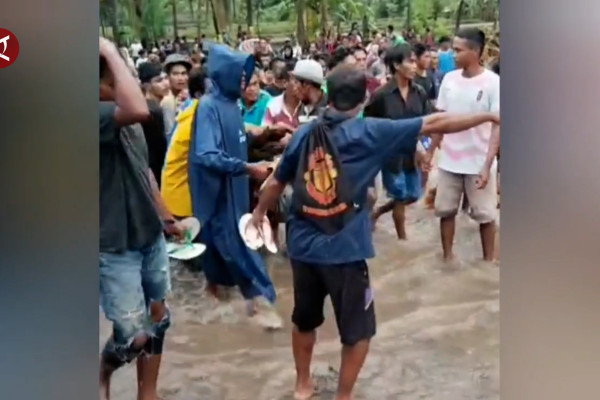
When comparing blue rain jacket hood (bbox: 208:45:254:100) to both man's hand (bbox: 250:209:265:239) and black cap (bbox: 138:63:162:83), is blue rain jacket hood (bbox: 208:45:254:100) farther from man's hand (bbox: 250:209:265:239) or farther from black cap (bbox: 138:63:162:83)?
man's hand (bbox: 250:209:265:239)

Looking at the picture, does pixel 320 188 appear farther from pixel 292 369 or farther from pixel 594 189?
pixel 594 189

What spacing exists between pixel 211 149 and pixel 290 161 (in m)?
0.23

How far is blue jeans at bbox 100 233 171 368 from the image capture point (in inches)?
79.8

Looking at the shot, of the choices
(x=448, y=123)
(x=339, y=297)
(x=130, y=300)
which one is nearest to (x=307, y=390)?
(x=339, y=297)

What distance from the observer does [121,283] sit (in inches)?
80.0

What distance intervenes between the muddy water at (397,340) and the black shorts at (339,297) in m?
0.02

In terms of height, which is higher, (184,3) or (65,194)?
(184,3)

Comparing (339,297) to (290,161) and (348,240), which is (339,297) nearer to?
(348,240)

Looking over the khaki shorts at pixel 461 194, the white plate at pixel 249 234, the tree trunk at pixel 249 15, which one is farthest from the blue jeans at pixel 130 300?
the khaki shorts at pixel 461 194

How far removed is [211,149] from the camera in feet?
6.70

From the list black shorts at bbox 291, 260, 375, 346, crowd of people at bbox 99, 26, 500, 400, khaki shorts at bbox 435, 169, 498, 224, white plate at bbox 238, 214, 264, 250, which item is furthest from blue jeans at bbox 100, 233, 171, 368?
Result: khaki shorts at bbox 435, 169, 498, 224

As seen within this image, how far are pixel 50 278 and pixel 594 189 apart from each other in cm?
149

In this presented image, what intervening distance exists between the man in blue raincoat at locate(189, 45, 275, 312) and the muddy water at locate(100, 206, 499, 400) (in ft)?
0.29

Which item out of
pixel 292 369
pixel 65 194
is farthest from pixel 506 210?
pixel 65 194
